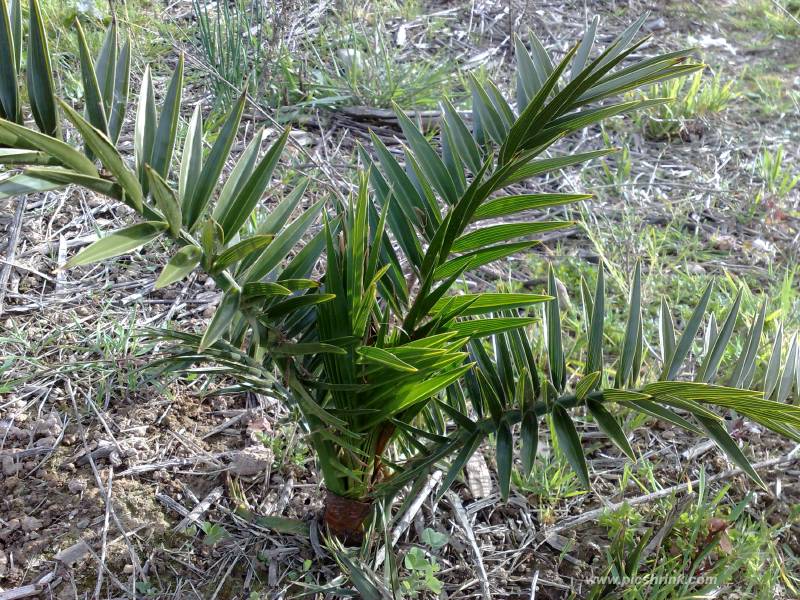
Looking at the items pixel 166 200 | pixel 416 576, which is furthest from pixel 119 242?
pixel 416 576

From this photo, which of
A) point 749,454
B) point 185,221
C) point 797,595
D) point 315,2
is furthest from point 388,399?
point 315,2

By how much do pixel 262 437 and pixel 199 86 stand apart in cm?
147

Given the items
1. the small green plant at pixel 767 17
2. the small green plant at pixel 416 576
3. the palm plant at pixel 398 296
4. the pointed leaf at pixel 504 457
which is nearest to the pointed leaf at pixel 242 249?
the palm plant at pixel 398 296

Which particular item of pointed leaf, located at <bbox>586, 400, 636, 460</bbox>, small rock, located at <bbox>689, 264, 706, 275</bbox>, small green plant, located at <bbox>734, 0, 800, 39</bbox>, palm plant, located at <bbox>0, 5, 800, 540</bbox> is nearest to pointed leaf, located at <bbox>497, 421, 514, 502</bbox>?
palm plant, located at <bbox>0, 5, 800, 540</bbox>

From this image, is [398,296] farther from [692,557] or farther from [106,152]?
[692,557]

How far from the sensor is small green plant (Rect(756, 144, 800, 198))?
2336 millimetres

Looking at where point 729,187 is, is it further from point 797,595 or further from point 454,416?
point 454,416

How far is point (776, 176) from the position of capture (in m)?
2.39

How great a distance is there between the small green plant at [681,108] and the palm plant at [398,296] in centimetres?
156

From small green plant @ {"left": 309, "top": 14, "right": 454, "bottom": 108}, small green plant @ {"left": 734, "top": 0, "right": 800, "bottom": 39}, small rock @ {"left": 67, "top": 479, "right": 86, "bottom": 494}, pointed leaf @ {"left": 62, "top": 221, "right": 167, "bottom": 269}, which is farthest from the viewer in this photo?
small green plant @ {"left": 734, "top": 0, "right": 800, "bottom": 39}

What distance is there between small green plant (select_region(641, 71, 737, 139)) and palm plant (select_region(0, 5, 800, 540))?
1.56m

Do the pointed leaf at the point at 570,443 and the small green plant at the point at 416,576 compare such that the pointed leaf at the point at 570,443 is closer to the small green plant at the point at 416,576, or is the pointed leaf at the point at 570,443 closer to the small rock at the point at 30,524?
the small green plant at the point at 416,576

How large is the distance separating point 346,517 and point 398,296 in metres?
0.38

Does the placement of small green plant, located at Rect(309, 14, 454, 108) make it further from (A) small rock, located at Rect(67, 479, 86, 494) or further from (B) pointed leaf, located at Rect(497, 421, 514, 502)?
(B) pointed leaf, located at Rect(497, 421, 514, 502)
